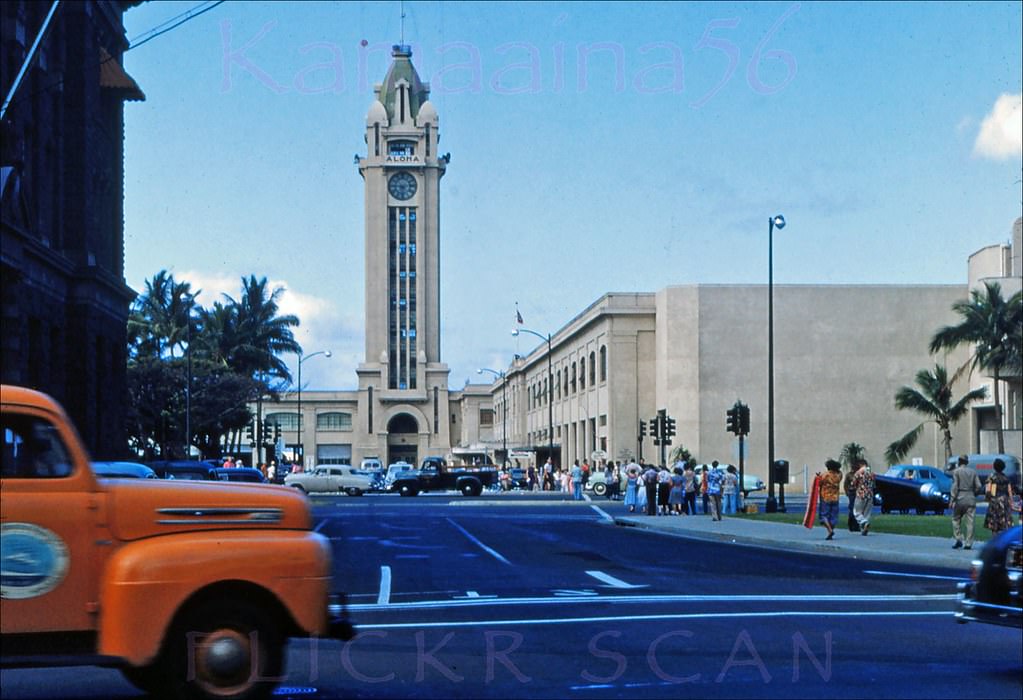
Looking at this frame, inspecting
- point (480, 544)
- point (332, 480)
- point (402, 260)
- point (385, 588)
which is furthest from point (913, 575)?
point (402, 260)

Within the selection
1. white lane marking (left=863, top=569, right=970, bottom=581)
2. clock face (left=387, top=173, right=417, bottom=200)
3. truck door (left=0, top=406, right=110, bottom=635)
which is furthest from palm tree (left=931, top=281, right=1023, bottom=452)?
clock face (left=387, top=173, right=417, bottom=200)

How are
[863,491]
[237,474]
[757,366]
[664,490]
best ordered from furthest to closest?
[757,366], [664,490], [237,474], [863,491]

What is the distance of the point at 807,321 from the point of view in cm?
7719

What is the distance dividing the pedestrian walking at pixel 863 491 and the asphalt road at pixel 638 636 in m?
4.89

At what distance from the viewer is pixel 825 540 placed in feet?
92.9

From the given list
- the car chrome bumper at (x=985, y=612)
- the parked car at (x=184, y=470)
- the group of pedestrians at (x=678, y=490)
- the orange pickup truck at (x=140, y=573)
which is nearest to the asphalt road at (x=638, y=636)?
the car chrome bumper at (x=985, y=612)

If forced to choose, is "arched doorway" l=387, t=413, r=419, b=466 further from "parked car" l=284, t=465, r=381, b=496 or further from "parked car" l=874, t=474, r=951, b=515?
"parked car" l=874, t=474, r=951, b=515

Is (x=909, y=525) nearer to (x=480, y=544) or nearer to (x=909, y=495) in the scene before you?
(x=480, y=544)

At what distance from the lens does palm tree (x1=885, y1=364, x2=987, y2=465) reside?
68.2m

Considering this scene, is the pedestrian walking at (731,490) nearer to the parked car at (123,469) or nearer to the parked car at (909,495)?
the parked car at (909,495)

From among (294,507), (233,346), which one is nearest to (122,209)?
(233,346)

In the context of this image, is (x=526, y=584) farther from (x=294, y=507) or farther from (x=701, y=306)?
(x=701, y=306)

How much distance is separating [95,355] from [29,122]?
9.63 meters

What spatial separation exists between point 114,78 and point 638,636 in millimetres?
44458
